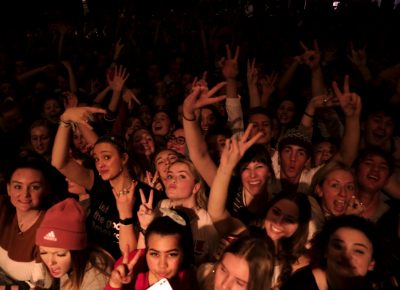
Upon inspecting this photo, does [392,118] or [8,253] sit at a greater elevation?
[392,118]

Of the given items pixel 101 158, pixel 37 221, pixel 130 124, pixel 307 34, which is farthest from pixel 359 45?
pixel 37 221

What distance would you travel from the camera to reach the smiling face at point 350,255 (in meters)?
2.22

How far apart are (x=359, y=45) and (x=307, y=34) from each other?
5.18ft

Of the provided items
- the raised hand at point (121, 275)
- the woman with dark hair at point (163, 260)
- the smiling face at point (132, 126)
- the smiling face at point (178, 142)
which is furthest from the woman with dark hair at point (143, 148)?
the raised hand at point (121, 275)

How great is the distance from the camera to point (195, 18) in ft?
38.9

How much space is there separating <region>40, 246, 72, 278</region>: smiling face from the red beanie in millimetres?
37

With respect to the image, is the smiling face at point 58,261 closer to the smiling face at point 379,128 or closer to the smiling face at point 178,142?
the smiling face at point 178,142

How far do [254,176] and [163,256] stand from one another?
111 cm

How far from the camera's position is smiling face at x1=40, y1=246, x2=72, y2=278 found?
2.41 m

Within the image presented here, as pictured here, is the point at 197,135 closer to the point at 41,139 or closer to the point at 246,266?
the point at 246,266

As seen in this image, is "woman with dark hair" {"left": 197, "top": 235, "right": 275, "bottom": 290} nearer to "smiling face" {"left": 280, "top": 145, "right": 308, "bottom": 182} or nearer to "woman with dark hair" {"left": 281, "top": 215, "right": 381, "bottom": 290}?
"woman with dark hair" {"left": 281, "top": 215, "right": 381, "bottom": 290}

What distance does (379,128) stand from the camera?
4145mm

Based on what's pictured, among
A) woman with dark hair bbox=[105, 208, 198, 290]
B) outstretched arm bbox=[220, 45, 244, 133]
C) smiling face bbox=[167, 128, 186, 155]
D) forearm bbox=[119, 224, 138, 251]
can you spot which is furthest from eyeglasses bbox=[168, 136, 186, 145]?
woman with dark hair bbox=[105, 208, 198, 290]

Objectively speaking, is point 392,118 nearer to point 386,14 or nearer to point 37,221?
point 37,221
